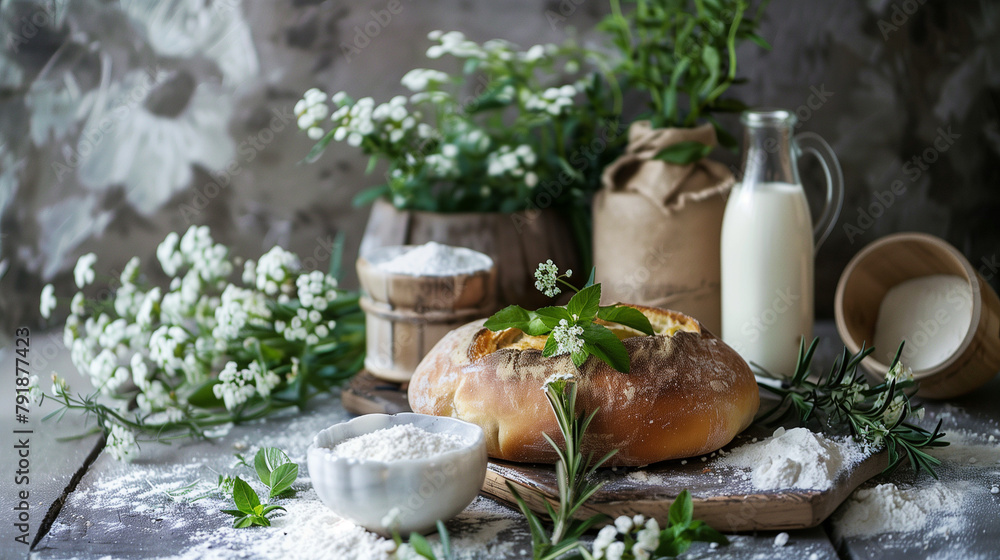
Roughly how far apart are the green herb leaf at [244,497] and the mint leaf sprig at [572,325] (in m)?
0.30

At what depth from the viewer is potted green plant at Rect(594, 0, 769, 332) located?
125cm

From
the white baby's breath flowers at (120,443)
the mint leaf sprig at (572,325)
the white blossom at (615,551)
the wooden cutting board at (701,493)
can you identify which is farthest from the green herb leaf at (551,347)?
the white baby's breath flowers at (120,443)

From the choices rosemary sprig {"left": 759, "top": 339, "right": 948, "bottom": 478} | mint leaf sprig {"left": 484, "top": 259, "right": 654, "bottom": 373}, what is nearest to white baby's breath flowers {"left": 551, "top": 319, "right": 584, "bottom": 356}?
mint leaf sprig {"left": 484, "top": 259, "right": 654, "bottom": 373}

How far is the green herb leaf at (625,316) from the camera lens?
2.95ft

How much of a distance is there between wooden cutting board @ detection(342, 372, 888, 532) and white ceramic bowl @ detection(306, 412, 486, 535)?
74 millimetres

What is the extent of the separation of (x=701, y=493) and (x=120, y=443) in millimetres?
690

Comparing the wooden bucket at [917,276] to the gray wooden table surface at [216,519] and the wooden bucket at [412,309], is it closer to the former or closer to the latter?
the gray wooden table surface at [216,519]

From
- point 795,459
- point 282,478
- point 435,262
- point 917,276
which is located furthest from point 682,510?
point 917,276

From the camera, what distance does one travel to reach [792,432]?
874 mm

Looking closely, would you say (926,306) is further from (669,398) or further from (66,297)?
(66,297)

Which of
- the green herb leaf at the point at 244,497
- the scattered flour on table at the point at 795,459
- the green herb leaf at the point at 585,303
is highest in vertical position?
the green herb leaf at the point at 585,303

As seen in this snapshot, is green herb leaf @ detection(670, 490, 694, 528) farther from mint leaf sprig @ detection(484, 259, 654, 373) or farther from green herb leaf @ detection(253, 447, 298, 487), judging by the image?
green herb leaf @ detection(253, 447, 298, 487)

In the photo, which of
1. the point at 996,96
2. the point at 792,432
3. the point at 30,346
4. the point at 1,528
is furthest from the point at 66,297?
the point at 996,96

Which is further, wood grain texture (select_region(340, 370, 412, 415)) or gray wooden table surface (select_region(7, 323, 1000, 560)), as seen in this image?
wood grain texture (select_region(340, 370, 412, 415))
